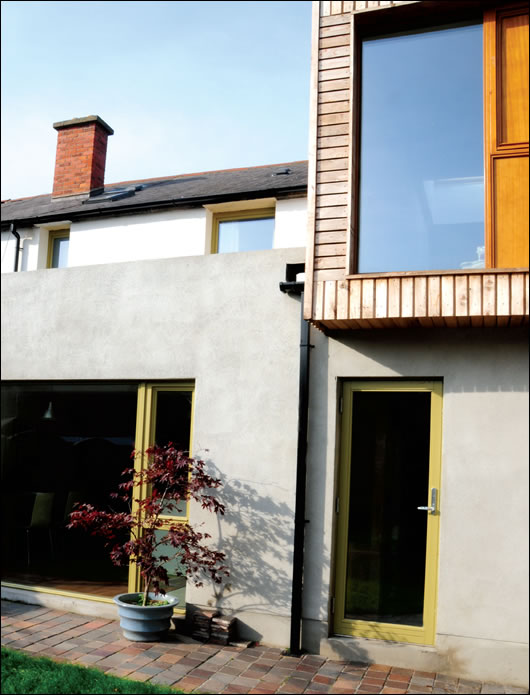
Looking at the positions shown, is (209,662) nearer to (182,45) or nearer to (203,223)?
(203,223)

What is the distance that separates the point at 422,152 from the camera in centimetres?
596

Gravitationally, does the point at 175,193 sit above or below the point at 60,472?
above

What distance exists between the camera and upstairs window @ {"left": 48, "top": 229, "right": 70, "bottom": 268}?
11.0m

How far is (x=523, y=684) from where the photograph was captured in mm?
5285

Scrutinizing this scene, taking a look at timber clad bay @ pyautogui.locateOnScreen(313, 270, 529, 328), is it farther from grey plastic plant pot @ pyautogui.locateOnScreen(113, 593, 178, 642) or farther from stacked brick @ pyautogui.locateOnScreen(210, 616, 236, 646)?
grey plastic plant pot @ pyautogui.locateOnScreen(113, 593, 178, 642)

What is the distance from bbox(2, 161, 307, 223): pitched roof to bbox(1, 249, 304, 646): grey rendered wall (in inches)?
101

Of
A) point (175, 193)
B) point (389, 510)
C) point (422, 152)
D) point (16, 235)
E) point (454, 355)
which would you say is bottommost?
point (389, 510)

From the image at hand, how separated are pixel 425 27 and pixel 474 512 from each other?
4317 mm

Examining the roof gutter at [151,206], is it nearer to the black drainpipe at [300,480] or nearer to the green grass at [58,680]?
the black drainpipe at [300,480]

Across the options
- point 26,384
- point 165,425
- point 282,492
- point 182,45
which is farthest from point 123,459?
point 182,45

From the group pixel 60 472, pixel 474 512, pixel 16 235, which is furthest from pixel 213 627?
pixel 16 235

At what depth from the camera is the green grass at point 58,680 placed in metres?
4.86

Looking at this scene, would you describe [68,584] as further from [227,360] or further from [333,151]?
[333,151]

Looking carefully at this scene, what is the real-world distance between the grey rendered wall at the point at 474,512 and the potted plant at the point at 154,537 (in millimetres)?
1104
